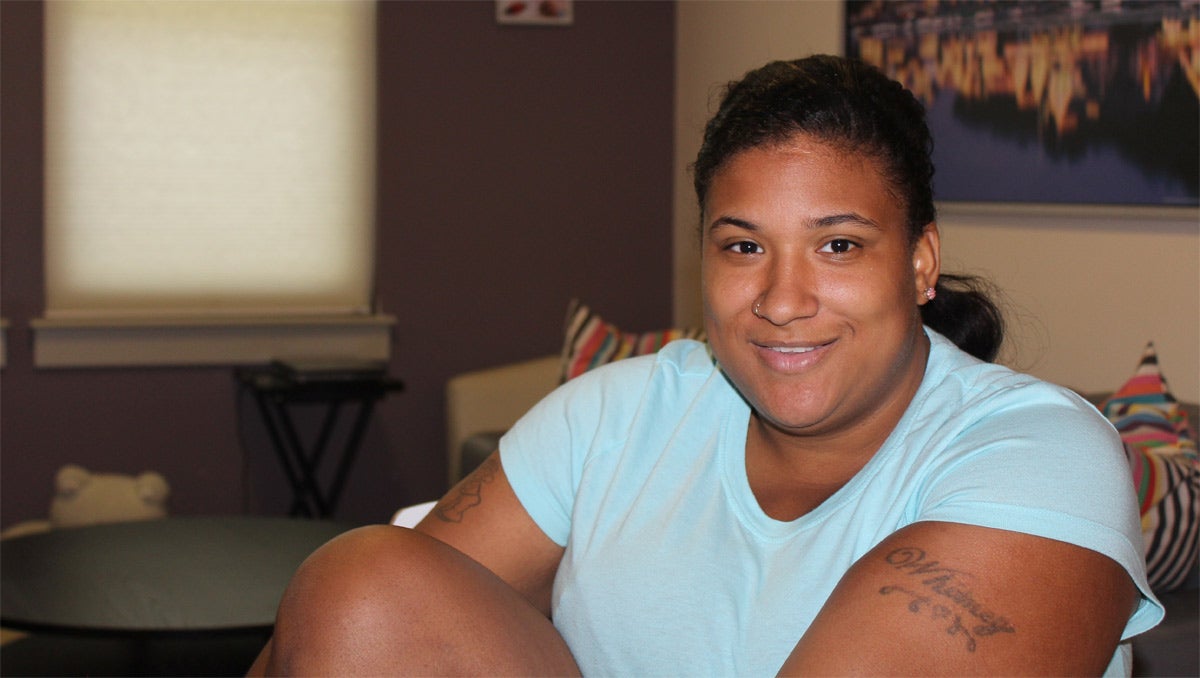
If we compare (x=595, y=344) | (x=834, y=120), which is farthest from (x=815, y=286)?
(x=595, y=344)

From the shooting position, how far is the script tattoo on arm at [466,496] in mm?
1478

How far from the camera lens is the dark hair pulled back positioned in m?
1.22

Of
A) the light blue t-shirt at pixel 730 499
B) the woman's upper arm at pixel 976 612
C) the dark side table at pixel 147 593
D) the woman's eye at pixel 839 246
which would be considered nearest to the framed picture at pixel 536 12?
the dark side table at pixel 147 593

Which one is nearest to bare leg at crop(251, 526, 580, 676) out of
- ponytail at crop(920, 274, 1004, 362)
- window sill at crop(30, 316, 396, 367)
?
ponytail at crop(920, 274, 1004, 362)

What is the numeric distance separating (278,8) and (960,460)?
11.3 ft

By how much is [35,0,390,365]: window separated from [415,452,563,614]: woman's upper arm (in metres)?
2.79

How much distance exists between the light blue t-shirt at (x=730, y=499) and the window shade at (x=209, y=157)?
113 inches

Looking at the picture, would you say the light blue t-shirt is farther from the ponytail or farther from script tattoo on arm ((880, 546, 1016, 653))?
the ponytail

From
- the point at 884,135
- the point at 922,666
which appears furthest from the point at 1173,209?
the point at 922,666

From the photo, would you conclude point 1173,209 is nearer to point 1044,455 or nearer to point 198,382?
point 1044,455

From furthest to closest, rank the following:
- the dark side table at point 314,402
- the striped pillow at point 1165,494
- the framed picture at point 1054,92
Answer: the dark side table at point 314,402
the framed picture at point 1054,92
the striped pillow at point 1165,494

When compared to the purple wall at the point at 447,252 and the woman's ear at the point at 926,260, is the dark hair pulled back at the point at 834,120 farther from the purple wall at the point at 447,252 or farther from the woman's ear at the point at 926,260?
the purple wall at the point at 447,252

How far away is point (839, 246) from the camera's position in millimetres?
1205

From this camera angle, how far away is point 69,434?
4.02 meters
